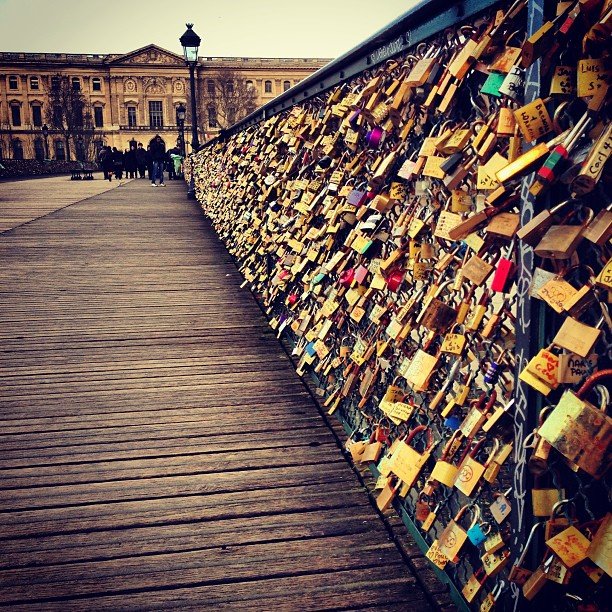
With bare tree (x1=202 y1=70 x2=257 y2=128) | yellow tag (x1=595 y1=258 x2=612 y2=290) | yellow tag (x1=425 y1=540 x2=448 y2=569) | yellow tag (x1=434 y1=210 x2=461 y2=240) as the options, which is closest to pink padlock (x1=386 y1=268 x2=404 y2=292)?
yellow tag (x1=434 y1=210 x2=461 y2=240)

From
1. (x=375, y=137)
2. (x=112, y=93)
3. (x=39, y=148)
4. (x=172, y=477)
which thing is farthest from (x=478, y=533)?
(x=112, y=93)

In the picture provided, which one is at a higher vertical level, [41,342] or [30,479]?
[30,479]

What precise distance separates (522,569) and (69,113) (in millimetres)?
82992

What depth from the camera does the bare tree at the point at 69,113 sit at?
7738 centimetres

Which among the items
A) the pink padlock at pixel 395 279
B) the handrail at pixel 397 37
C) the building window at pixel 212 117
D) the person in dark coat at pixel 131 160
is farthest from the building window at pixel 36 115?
the pink padlock at pixel 395 279

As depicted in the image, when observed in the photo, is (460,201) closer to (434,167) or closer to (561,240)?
(434,167)

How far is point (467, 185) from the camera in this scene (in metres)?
1.82

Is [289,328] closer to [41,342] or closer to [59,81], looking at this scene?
[41,342]

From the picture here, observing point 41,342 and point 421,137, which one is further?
point 41,342

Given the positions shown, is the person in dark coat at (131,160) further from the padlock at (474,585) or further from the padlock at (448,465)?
the padlock at (474,585)

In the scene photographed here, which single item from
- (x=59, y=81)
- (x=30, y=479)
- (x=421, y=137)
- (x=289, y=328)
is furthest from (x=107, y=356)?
(x=59, y=81)

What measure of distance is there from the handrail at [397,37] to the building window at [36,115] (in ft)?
313

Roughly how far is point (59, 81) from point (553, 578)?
9473cm

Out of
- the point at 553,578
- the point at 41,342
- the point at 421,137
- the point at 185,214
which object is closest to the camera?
the point at 553,578
